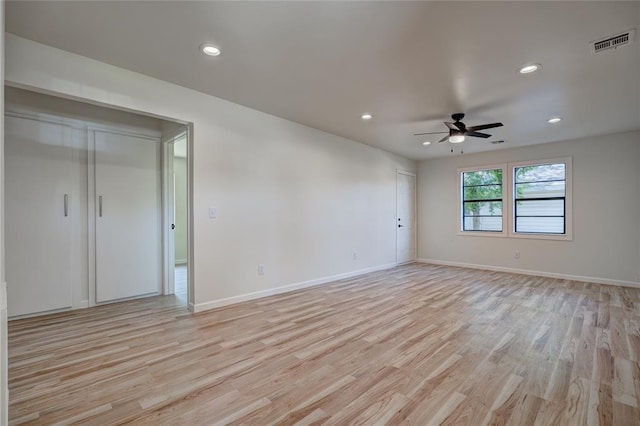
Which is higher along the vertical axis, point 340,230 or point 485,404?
point 340,230

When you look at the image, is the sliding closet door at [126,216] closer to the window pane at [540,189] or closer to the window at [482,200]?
the window at [482,200]

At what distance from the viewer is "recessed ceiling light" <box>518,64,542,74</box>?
2.87 metres

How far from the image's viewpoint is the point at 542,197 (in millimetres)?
5906

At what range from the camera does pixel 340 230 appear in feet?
17.9

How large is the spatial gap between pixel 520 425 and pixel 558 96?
143 inches

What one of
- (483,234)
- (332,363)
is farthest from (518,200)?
(332,363)

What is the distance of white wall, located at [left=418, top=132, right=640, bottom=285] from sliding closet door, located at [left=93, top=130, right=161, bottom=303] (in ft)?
20.6

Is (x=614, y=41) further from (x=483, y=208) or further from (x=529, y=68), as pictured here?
(x=483, y=208)

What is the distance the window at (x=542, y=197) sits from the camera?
18.6 ft

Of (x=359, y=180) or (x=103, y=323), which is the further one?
(x=359, y=180)

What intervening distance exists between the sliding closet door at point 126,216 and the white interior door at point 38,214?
0.31 m

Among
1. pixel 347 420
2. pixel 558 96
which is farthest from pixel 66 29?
pixel 558 96

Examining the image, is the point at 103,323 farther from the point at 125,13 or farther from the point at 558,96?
the point at 558,96

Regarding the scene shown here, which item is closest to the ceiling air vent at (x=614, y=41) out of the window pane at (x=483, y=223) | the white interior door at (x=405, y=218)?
the window pane at (x=483, y=223)
